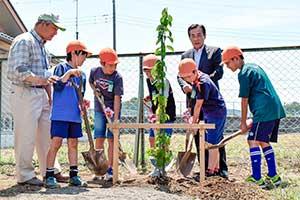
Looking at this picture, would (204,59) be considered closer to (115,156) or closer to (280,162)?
(115,156)

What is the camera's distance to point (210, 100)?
571cm

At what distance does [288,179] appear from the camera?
19.5 feet

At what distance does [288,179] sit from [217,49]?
180 cm

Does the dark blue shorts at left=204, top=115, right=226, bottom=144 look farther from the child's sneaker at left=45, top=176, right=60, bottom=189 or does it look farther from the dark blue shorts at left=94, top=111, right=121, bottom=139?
the child's sneaker at left=45, top=176, right=60, bottom=189

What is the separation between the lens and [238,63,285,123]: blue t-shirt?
5547 millimetres

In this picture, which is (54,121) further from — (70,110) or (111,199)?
(111,199)

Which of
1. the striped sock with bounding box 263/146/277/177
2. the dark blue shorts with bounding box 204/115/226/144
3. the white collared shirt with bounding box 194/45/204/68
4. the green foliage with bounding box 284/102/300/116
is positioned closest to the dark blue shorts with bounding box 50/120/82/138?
the dark blue shorts with bounding box 204/115/226/144

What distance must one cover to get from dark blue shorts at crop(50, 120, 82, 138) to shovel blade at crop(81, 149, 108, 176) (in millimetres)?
329

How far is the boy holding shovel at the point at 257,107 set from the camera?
18.2ft

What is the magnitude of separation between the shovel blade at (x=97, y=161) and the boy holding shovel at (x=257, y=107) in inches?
64.8

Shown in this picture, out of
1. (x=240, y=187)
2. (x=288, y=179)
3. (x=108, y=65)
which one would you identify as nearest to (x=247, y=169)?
(x=288, y=179)

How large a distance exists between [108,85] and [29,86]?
40.5 inches

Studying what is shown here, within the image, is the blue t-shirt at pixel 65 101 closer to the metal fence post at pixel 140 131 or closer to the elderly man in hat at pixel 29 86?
the elderly man in hat at pixel 29 86

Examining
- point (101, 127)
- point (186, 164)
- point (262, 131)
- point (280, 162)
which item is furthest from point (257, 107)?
point (280, 162)
